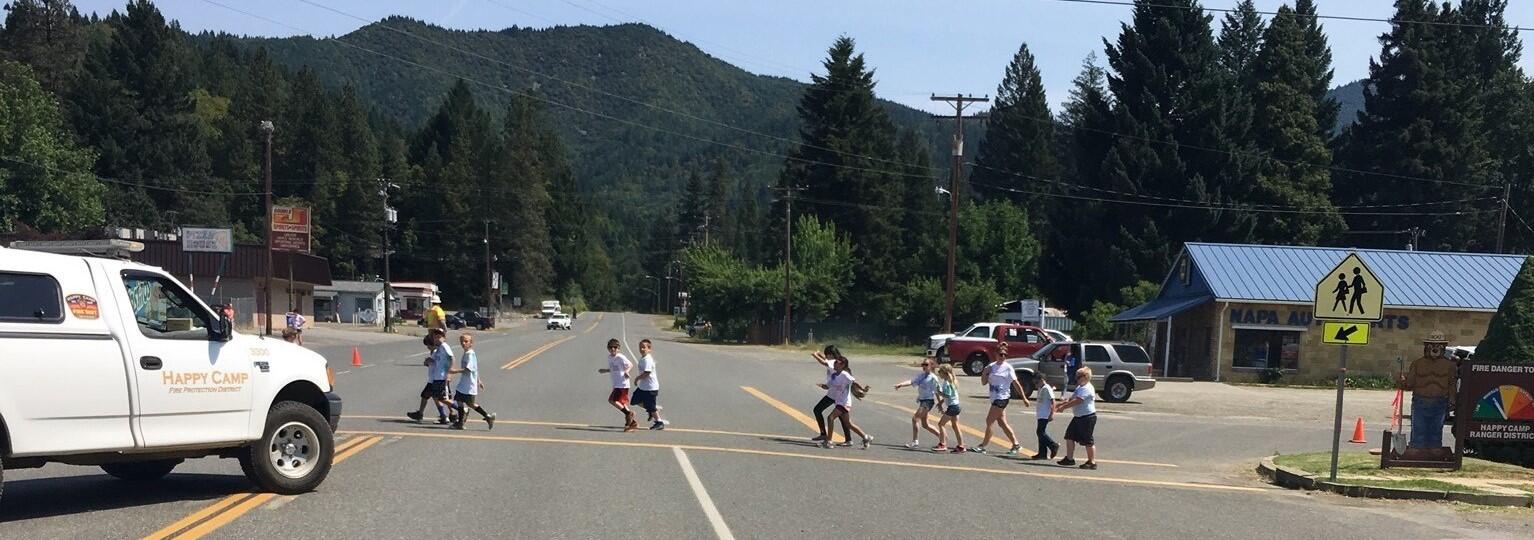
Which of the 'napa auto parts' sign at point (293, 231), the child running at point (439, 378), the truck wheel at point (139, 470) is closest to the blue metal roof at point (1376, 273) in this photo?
the child running at point (439, 378)

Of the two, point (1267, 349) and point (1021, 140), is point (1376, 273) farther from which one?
point (1021, 140)

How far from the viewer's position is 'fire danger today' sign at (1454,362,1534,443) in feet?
56.6

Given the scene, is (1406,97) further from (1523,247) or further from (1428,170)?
(1523,247)

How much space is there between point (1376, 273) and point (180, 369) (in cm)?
4198

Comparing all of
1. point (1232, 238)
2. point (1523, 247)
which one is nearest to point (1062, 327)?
point (1232, 238)

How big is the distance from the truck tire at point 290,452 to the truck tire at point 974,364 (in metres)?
32.5

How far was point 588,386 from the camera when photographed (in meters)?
29.6

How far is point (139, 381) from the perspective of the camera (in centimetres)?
970

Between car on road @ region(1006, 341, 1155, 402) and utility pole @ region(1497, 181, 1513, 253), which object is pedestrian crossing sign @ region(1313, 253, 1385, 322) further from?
utility pole @ region(1497, 181, 1513, 253)

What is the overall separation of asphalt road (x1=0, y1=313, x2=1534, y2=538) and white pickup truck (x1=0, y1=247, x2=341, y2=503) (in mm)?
492

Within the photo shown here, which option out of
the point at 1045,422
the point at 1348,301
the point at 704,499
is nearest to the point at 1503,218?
the point at 1045,422

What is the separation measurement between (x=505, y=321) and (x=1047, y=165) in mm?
52705

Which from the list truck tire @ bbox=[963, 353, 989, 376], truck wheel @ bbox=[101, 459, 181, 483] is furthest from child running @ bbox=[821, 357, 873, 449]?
truck tire @ bbox=[963, 353, 989, 376]

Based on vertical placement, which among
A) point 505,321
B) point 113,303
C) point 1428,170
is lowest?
point 505,321
